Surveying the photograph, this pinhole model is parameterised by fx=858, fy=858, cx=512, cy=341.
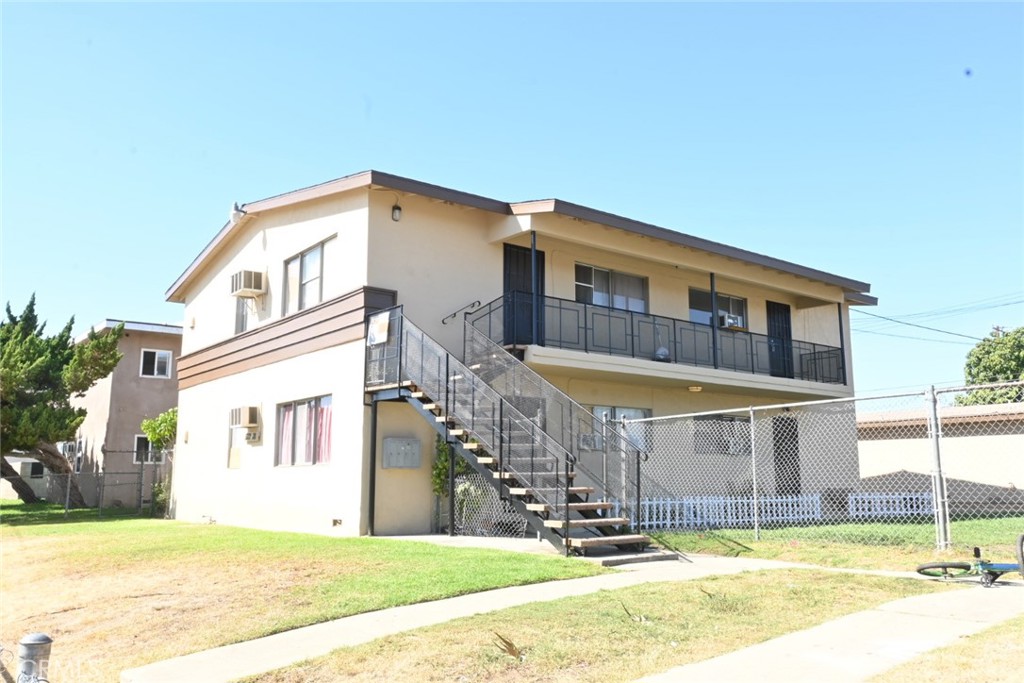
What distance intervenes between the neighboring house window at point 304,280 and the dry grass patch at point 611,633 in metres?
10.5

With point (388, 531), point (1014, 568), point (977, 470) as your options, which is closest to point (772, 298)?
point (977, 470)

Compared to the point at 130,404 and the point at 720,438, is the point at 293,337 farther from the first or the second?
the point at 130,404

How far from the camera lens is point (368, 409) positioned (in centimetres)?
1492

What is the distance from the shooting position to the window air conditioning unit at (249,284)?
18.7 meters

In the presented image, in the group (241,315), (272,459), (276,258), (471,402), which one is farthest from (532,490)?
(241,315)

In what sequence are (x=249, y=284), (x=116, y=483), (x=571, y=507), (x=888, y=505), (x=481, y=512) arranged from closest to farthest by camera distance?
(x=571, y=507)
(x=481, y=512)
(x=888, y=505)
(x=249, y=284)
(x=116, y=483)

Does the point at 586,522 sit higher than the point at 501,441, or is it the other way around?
the point at 501,441

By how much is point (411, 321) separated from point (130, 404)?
17.3 metres

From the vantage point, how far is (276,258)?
18.6 m

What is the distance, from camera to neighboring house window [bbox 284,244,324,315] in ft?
55.7

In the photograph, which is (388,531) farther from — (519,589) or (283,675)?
(283,675)

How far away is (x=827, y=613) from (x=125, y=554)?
9.94 metres

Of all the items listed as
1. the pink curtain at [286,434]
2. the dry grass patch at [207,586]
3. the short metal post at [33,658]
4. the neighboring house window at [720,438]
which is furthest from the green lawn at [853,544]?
the short metal post at [33,658]

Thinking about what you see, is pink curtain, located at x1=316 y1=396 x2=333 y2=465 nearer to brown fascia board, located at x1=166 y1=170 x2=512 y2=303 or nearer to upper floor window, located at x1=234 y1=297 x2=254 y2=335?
brown fascia board, located at x1=166 y1=170 x2=512 y2=303
